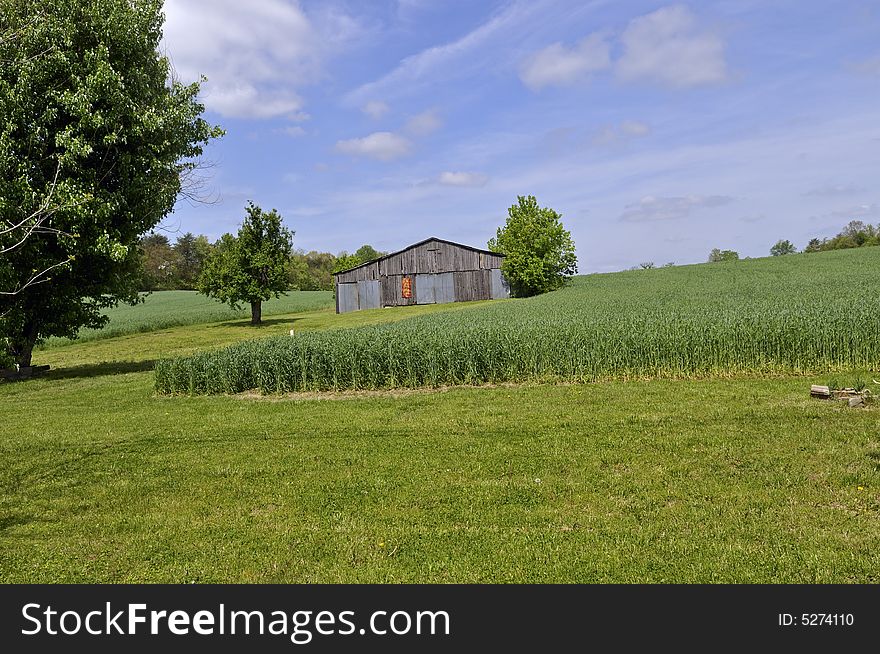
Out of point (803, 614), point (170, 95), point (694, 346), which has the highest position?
point (170, 95)

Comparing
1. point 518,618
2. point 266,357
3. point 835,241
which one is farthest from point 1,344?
point 835,241

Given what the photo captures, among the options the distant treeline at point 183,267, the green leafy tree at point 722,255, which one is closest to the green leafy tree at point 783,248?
the green leafy tree at point 722,255

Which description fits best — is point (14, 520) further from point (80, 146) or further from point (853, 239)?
point (853, 239)

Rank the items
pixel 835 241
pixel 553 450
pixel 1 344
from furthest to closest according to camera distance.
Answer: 1. pixel 835 241
2. pixel 1 344
3. pixel 553 450

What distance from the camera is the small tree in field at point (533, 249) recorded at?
2014 inches

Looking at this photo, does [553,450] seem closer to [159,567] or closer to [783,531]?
[783,531]

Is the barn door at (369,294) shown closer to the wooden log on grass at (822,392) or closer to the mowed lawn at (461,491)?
the mowed lawn at (461,491)

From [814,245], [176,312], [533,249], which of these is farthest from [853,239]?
[176,312]

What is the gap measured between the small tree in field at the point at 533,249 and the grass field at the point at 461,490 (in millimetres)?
39189

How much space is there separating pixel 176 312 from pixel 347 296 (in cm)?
1487

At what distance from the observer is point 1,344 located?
623 inches

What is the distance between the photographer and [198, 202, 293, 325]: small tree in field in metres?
38.3

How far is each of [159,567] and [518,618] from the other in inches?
123

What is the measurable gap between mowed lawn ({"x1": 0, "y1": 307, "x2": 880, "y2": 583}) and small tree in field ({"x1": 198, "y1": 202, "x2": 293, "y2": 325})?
2687 centimetres
